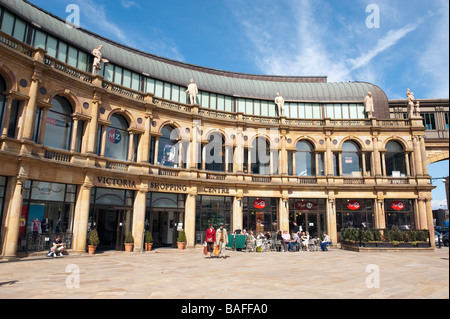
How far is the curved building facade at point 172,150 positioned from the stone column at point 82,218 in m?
0.07

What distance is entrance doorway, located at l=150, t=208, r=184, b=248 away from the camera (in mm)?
27625

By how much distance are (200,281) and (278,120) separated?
81.5ft

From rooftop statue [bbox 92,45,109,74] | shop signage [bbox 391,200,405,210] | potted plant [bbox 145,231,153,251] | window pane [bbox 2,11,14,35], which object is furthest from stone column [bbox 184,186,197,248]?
shop signage [bbox 391,200,405,210]

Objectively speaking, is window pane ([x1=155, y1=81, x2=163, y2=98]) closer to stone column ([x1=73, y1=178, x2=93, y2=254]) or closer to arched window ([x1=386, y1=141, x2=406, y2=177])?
stone column ([x1=73, y1=178, x2=93, y2=254])

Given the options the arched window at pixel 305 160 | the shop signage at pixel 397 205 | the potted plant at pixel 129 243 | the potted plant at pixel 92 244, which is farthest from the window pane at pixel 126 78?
the shop signage at pixel 397 205

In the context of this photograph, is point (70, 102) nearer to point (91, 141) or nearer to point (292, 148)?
point (91, 141)

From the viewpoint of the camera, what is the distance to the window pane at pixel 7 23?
68.4 feet

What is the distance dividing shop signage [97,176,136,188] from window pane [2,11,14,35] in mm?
11249

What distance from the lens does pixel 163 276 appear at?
1246 cm

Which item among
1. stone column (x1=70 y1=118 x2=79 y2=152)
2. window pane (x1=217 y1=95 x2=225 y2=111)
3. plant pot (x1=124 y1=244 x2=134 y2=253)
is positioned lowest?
plant pot (x1=124 y1=244 x2=134 y2=253)

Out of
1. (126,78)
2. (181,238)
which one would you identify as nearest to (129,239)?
(181,238)

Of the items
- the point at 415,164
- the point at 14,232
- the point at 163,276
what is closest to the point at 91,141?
the point at 14,232

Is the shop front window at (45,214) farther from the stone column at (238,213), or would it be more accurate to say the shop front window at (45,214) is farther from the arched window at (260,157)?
the arched window at (260,157)

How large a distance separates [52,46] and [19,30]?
228cm
